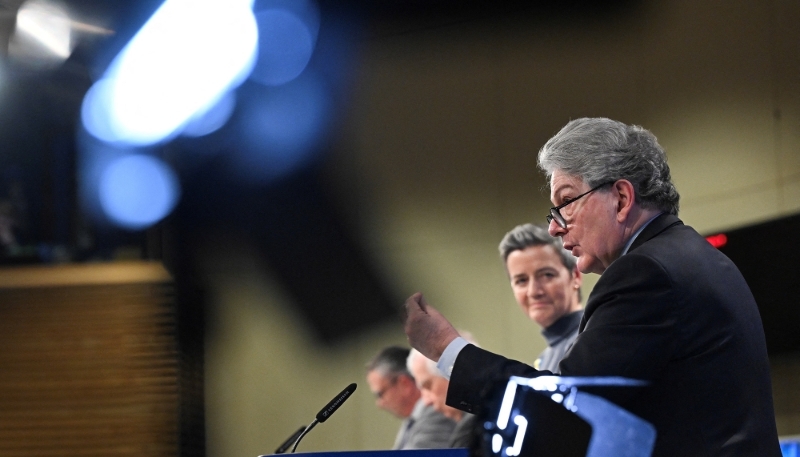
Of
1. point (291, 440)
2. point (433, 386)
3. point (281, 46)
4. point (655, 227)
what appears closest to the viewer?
point (655, 227)

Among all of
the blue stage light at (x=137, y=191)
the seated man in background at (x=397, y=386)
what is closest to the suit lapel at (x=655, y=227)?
the seated man in background at (x=397, y=386)

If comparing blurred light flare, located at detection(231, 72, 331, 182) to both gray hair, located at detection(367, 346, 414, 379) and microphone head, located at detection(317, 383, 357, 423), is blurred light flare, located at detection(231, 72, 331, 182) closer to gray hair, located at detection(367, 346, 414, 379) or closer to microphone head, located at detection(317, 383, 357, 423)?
gray hair, located at detection(367, 346, 414, 379)

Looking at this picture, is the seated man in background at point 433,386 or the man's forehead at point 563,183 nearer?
the man's forehead at point 563,183

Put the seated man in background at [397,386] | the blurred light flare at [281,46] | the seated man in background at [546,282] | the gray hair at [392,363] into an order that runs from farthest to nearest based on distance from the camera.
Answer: the blurred light flare at [281,46]
the gray hair at [392,363]
the seated man in background at [397,386]
the seated man in background at [546,282]

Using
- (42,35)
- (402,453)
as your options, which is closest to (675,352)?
(402,453)

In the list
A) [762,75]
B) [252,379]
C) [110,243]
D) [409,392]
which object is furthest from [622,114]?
[110,243]

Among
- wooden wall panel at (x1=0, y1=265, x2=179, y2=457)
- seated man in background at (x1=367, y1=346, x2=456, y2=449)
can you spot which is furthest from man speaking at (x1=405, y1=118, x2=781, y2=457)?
wooden wall panel at (x1=0, y1=265, x2=179, y2=457)

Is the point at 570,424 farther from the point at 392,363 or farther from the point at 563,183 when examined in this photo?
the point at 392,363

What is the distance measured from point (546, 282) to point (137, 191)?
3422mm

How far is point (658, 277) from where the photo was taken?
1.40m

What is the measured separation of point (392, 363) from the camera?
13.8 ft

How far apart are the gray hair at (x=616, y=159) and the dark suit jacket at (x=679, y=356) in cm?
19

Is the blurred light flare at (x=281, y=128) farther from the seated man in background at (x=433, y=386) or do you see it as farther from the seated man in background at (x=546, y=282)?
the seated man in background at (x=546, y=282)

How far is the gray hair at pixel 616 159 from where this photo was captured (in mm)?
1600
